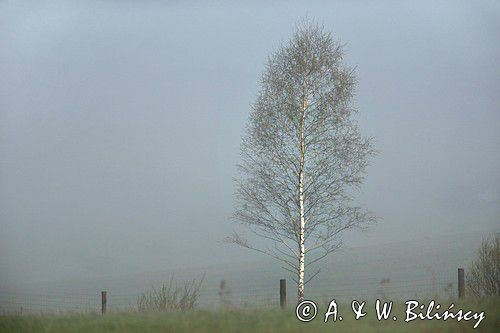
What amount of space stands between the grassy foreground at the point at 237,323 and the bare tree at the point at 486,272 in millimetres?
5813

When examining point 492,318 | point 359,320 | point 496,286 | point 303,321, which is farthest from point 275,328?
point 496,286

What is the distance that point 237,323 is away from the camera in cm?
1517

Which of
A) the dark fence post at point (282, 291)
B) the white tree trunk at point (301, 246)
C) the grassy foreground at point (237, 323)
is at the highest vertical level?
the white tree trunk at point (301, 246)

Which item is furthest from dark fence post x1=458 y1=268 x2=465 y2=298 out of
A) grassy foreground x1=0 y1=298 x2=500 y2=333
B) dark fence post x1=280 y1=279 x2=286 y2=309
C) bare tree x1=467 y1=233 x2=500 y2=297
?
dark fence post x1=280 y1=279 x2=286 y2=309

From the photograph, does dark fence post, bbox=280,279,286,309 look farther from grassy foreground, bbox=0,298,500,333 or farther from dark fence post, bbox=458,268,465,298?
dark fence post, bbox=458,268,465,298

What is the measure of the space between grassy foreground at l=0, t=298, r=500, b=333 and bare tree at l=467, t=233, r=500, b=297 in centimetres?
581

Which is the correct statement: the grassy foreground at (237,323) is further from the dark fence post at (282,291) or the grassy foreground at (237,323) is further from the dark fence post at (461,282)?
the dark fence post at (461,282)

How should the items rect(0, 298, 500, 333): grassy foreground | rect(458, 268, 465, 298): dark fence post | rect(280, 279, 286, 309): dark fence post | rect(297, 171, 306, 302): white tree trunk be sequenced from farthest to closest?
rect(458, 268, 465, 298): dark fence post, rect(297, 171, 306, 302): white tree trunk, rect(280, 279, 286, 309): dark fence post, rect(0, 298, 500, 333): grassy foreground

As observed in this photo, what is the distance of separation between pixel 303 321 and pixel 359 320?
1284mm

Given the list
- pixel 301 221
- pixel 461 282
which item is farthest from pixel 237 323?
pixel 461 282

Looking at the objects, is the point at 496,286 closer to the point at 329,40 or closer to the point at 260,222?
the point at 260,222

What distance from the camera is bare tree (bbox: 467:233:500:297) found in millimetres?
22281

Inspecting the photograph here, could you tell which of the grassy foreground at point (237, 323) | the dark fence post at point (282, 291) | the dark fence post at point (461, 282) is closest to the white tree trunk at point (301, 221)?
the dark fence post at point (282, 291)

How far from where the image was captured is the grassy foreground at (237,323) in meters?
14.9
